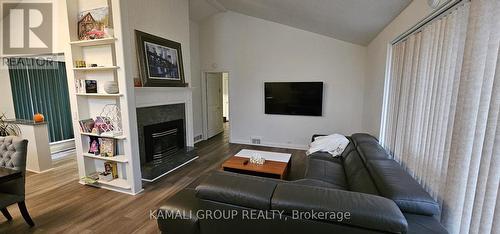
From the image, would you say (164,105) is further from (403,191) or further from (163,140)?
(403,191)

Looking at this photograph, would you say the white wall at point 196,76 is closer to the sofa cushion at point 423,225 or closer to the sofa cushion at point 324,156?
the sofa cushion at point 324,156

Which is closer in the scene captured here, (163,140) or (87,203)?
(87,203)

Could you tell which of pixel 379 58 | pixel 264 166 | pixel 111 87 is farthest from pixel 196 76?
pixel 379 58

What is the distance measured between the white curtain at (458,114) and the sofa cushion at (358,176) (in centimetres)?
45

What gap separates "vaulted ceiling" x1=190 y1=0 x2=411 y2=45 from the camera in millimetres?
2582

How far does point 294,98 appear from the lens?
5344 mm

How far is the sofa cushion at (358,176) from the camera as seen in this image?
1.98 meters

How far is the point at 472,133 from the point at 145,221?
9.91 feet

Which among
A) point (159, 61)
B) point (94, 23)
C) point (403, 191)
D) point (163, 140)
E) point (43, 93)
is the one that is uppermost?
point (94, 23)

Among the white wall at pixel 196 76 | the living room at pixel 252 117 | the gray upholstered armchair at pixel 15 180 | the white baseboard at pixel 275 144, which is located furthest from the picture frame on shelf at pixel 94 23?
the white baseboard at pixel 275 144

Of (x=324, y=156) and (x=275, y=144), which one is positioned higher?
(x=324, y=156)

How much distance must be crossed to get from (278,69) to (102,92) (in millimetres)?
3744

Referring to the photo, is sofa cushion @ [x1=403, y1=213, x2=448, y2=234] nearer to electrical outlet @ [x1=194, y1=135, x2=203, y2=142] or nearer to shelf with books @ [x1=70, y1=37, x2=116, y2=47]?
shelf with books @ [x1=70, y1=37, x2=116, y2=47]

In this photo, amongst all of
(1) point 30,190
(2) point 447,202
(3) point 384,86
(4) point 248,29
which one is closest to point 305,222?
(2) point 447,202
